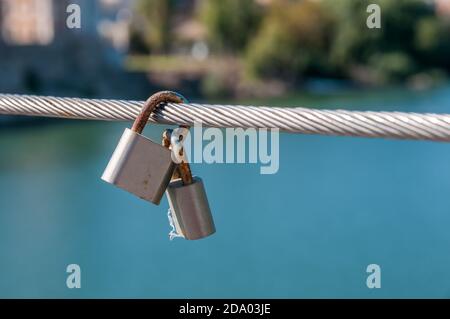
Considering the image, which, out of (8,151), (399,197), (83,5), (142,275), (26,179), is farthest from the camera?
(83,5)

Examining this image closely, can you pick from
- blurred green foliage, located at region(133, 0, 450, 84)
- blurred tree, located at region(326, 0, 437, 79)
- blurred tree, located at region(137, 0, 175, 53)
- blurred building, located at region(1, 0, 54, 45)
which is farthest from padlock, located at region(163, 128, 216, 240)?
blurred tree, located at region(137, 0, 175, 53)

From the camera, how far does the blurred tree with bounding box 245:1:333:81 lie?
18672mm

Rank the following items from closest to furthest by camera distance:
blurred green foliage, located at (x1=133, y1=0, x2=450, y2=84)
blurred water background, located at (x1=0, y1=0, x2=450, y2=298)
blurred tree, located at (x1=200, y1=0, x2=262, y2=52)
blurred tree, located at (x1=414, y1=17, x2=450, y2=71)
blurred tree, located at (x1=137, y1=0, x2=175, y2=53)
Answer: blurred water background, located at (x1=0, y1=0, x2=450, y2=298)
blurred green foliage, located at (x1=133, y1=0, x2=450, y2=84)
blurred tree, located at (x1=200, y1=0, x2=262, y2=52)
blurred tree, located at (x1=414, y1=17, x2=450, y2=71)
blurred tree, located at (x1=137, y1=0, x2=175, y2=53)

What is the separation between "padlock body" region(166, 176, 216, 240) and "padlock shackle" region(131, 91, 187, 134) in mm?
75

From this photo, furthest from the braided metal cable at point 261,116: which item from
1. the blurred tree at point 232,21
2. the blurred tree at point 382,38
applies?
the blurred tree at point 232,21

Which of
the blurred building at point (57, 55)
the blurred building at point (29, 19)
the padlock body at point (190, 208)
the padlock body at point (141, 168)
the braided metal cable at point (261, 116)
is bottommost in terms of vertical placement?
the padlock body at point (190, 208)

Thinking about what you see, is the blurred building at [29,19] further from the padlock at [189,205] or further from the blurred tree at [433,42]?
the padlock at [189,205]

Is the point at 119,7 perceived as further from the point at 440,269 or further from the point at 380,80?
the point at 440,269

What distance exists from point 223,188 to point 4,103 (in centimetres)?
819

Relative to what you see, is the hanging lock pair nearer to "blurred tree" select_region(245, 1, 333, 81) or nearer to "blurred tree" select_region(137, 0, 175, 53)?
"blurred tree" select_region(245, 1, 333, 81)

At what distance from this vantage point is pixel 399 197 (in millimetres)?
8273

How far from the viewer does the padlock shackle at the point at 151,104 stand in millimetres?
690
